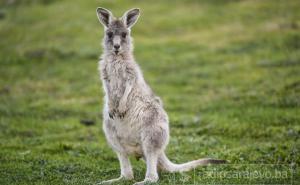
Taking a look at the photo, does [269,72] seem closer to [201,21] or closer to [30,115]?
[30,115]

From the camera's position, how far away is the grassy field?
12.9 metres

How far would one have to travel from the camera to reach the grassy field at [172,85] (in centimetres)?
1291

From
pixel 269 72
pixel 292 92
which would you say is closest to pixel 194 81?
pixel 269 72

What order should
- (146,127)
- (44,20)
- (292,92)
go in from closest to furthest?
(146,127) < (292,92) < (44,20)

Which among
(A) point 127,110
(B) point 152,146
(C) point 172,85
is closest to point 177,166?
(B) point 152,146

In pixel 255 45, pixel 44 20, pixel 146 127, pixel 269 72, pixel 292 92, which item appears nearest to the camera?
pixel 146 127

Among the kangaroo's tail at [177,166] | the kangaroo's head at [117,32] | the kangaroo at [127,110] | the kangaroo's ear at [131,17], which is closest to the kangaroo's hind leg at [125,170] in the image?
the kangaroo at [127,110]

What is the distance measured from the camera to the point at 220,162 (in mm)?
11367

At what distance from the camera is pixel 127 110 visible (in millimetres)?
11281

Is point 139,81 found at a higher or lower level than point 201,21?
lower

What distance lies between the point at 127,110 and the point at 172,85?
523 inches

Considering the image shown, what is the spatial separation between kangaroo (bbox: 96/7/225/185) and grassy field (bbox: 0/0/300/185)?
630 millimetres

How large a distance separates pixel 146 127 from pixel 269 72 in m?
14.1

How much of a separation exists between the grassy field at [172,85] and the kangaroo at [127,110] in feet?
2.07
